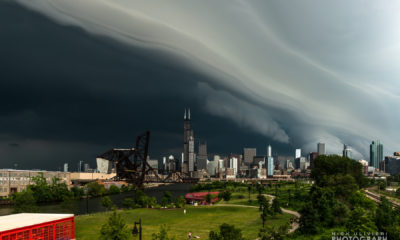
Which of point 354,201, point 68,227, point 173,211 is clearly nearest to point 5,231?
point 68,227

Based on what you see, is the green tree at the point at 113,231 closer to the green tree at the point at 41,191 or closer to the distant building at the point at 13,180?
the green tree at the point at 41,191

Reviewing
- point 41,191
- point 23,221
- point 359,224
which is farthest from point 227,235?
point 41,191

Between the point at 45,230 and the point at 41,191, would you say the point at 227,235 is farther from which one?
the point at 41,191

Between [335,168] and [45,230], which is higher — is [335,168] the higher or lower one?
the higher one

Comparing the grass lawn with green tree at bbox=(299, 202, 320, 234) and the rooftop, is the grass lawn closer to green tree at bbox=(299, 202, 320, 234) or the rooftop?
green tree at bbox=(299, 202, 320, 234)

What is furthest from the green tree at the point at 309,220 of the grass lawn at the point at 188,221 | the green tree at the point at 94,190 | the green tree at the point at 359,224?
the green tree at the point at 94,190

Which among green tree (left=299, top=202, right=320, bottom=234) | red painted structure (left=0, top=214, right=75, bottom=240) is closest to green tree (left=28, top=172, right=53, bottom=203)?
red painted structure (left=0, top=214, right=75, bottom=240)
